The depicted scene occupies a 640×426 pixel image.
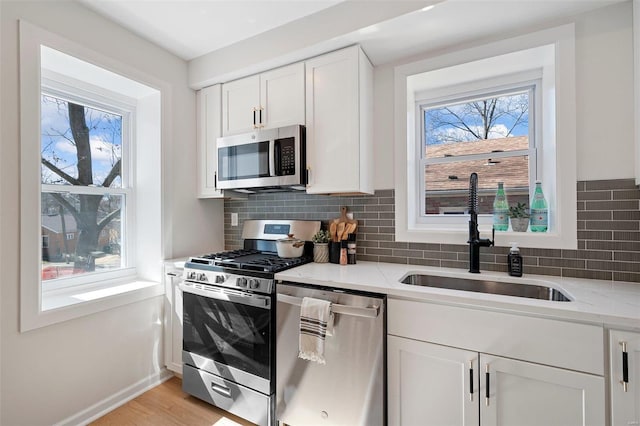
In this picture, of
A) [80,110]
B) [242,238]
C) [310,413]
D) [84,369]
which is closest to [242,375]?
[310,413]

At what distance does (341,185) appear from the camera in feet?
6.21

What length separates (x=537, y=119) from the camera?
1846 mm

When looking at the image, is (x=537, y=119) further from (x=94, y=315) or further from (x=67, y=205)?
(x=67, y=205)

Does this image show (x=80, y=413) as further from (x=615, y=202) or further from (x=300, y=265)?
(x=615, y=202)

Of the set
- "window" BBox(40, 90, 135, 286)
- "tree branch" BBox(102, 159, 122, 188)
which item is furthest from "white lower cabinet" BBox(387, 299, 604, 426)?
"tree branch" BBox(102, 159, 122, 188)

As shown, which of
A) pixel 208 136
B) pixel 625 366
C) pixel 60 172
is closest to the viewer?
pixel 625 366

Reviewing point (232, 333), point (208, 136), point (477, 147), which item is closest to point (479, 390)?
point (232, 333)

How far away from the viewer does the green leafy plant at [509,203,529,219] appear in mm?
1774

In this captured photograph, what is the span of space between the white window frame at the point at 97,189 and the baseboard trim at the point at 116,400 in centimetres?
61

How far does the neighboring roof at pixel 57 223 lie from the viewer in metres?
1.91

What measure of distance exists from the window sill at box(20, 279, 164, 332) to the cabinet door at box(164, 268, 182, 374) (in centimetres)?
12

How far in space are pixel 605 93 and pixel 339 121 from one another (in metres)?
1.45

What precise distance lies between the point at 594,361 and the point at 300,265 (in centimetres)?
149

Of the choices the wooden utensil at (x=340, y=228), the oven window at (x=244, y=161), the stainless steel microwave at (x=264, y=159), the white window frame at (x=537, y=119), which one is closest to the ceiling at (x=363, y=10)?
the white window frame at (x=537, y=119)
